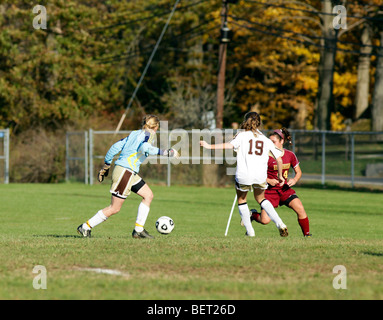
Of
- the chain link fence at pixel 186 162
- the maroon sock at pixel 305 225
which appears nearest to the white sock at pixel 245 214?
the maroon sock at pixel 305 225

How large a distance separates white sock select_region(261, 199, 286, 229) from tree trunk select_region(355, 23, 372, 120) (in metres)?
36.8

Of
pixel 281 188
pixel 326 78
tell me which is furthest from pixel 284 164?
pixel 326 78

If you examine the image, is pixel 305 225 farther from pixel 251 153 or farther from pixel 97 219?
pixel 97 219

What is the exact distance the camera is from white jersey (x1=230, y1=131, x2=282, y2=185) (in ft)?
36.6

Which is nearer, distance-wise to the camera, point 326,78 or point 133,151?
point 133,151

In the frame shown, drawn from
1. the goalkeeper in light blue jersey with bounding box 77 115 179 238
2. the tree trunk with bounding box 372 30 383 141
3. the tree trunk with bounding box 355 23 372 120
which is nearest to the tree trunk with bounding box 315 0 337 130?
the tree trunk with bounding box 372 30 383 141

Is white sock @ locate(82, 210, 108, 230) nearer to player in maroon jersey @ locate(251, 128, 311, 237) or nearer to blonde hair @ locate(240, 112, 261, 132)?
blonde hair @ locate(240, 112, 261, 132)

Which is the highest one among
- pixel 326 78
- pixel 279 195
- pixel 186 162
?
pixel 326 78

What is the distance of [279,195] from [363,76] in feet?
121

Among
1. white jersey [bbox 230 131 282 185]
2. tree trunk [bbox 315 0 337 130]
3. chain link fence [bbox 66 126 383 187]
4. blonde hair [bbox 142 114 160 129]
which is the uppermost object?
tree trunk [bbox 315 0 337 130]

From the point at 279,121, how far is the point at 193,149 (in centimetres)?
2247

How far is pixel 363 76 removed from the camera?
156ft

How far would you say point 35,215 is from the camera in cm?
1936
